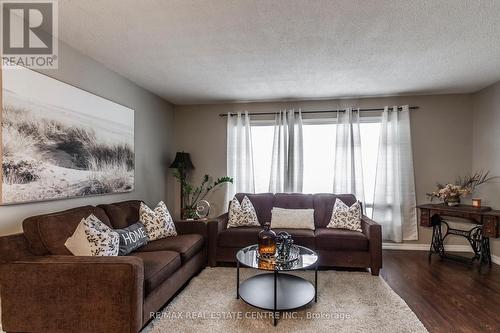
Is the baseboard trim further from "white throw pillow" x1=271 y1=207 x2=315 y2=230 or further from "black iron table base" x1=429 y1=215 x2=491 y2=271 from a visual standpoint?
"white throw pillow" x1=271 y1=207 x2=315 y2=230

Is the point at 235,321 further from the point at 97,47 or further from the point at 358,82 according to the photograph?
the point at 358,82

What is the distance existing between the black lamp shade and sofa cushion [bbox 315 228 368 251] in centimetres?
246

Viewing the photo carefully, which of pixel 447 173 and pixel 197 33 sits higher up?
pixel 197 33

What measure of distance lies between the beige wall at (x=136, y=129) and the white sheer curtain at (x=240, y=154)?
1135mm

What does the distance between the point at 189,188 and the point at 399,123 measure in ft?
11.7

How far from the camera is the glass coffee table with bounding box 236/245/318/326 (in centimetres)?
227

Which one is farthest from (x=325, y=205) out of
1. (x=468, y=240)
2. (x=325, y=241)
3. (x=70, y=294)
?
(x=70, y=294)

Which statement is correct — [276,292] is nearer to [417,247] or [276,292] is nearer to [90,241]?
[90,241]

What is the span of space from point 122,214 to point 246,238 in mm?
1489

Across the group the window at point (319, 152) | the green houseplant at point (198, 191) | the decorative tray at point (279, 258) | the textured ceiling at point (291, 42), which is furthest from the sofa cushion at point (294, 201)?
the textured ceiling at point (291, 42)

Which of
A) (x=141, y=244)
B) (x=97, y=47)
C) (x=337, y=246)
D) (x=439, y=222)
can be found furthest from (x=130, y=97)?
(x=439, y=222)

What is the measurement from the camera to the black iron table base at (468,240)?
348 cm

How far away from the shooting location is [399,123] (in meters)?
4.23

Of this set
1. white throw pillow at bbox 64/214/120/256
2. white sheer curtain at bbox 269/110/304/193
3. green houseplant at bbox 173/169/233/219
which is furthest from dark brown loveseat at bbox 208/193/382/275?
white throw pillow at bbox 64/214/120/256
